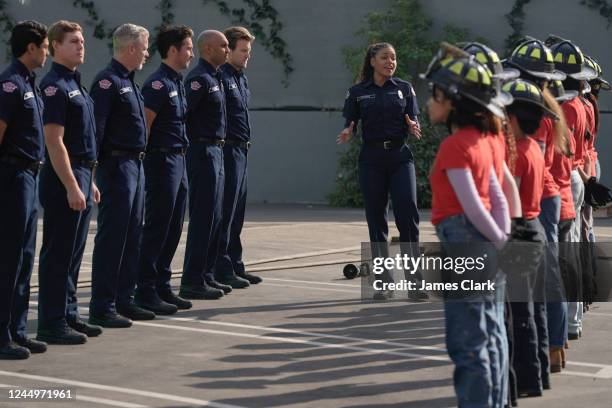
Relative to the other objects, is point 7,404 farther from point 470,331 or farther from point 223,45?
point 223,45

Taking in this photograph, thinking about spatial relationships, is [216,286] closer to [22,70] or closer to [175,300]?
[175,300]

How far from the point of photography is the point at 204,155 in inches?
453

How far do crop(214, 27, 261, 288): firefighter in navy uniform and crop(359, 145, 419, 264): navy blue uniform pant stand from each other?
1.16 m

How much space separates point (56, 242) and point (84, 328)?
79 cm

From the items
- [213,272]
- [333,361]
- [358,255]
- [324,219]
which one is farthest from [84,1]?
[333,361]

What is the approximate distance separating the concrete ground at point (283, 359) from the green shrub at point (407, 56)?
27.2 ft

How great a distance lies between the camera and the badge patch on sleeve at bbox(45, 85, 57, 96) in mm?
9125

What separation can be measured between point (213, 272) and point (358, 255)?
308 centimetres

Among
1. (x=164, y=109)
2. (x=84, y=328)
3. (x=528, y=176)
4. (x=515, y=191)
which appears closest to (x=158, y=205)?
(x=164, y=109)

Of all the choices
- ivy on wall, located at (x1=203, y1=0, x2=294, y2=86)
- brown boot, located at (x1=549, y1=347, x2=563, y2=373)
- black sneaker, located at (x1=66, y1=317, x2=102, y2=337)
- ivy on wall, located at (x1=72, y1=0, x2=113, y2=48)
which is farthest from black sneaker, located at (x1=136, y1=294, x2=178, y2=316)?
ivy on wall, located at (x1=72, y1=0, x2=113, y2=48)

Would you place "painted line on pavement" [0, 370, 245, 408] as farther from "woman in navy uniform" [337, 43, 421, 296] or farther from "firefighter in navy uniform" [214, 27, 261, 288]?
"woman in navy uniform" [337, 43, 421, 296]

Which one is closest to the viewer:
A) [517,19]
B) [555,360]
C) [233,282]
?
[555,360]

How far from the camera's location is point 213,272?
12.4 m

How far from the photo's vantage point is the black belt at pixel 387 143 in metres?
11.8
